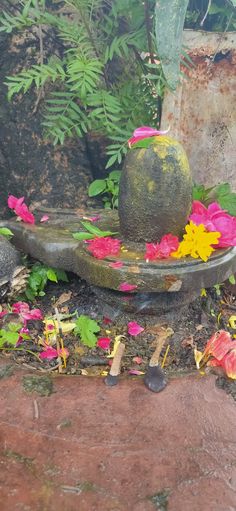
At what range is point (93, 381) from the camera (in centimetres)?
272

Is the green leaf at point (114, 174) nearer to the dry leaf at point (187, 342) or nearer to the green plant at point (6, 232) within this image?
the green plant at point (6, 232)

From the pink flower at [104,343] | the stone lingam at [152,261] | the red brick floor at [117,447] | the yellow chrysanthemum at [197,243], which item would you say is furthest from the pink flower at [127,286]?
the red brick floor at [117,447]

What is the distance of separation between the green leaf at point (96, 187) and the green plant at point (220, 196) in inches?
32.7

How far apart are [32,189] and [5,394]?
2288 millimetres

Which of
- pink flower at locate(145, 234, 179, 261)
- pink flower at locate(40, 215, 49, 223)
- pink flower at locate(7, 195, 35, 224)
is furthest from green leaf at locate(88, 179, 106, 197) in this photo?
pink flower at locate(145, 234, 179, 261)

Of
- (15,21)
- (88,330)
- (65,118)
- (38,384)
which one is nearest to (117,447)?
(38,384)

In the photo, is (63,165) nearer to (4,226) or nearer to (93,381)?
(4,226)

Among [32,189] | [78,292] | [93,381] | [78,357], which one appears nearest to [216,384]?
[93,381]

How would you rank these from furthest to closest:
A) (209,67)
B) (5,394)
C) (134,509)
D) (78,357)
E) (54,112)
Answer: (54,112), (209,67), (78,357), (5,394), (134,509)

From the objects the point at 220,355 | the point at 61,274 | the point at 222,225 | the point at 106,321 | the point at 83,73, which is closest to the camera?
the point at 220,355

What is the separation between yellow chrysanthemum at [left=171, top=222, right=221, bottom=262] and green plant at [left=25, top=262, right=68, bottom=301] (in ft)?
3.53

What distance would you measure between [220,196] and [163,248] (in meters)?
1.10

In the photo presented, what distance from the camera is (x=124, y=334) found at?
321cm

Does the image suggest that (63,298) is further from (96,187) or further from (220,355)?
(220,355)
